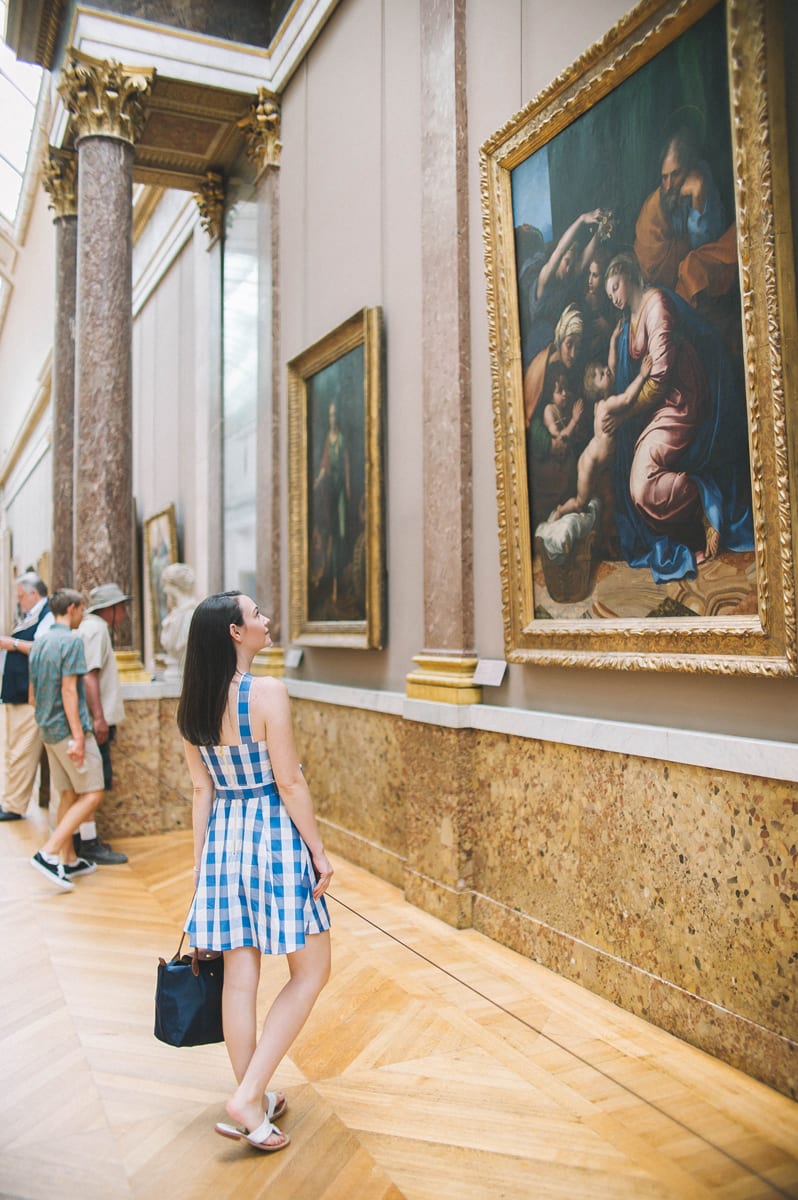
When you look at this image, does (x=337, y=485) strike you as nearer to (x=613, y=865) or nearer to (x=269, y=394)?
(x=269, y=394)

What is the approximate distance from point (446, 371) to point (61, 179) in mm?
6455

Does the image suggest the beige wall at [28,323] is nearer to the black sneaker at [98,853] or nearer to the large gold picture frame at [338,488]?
the large gold picture frame at [338,488]

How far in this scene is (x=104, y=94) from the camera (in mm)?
7840

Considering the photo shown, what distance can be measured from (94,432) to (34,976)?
4838mm

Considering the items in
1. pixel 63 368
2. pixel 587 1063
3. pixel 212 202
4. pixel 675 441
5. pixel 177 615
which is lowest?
pixel 587 1063

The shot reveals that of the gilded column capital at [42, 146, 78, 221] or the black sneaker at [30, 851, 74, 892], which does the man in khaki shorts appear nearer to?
the black sneaker at [30, 851, 74, 892]

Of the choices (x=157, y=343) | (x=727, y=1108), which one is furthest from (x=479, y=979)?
(x=157, y=343)

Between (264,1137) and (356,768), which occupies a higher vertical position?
(356,768)

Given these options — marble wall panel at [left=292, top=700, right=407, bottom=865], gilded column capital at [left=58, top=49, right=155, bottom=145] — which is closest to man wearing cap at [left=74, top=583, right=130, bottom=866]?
marble wall panel at [left=292, top=700, right=407, bottom=865]

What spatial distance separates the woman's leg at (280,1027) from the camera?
2.76 metres

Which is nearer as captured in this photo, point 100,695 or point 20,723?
point 100,695

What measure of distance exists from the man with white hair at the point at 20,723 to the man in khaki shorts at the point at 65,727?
160cm

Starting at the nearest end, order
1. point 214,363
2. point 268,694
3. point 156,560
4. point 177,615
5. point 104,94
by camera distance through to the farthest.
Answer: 1. point 268,694
2. point 104,94
3. point 177,615
4. point 214,363
5. point 156,560

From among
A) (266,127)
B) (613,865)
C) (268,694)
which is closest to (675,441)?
(613,865)
